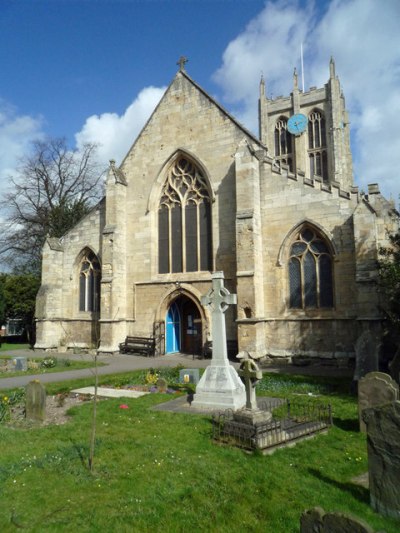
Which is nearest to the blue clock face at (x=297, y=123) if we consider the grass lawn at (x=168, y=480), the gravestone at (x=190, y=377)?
the gravestone at (x=190, y=377)

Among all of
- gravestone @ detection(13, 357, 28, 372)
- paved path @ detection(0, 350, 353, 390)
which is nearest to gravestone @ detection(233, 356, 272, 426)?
paved path @ detection(0, 350, 353, 390)

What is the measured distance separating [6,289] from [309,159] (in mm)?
34511

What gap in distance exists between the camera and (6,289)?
30.8m

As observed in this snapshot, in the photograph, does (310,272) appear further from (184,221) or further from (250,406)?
(250,406)

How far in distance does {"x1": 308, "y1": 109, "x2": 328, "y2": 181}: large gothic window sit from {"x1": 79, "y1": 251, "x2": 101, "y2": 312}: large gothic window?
30.4m

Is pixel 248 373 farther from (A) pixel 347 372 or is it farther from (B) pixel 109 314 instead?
(B) pixel 109 314

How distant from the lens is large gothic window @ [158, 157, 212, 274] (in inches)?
819

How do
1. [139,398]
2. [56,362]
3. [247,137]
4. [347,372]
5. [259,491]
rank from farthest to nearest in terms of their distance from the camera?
[247,137] < [56,362] < [347,372] < [139,398] < [259,491]

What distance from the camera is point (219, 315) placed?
1028 cm

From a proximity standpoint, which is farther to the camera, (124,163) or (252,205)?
(124,163)

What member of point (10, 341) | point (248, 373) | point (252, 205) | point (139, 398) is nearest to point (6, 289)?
point (10, 341)

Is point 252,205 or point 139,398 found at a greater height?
point 252,205

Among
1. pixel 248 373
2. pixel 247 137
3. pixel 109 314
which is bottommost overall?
pixel 248 373

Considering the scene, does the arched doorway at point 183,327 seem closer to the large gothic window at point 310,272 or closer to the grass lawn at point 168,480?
the large gothic window at point 310,272
